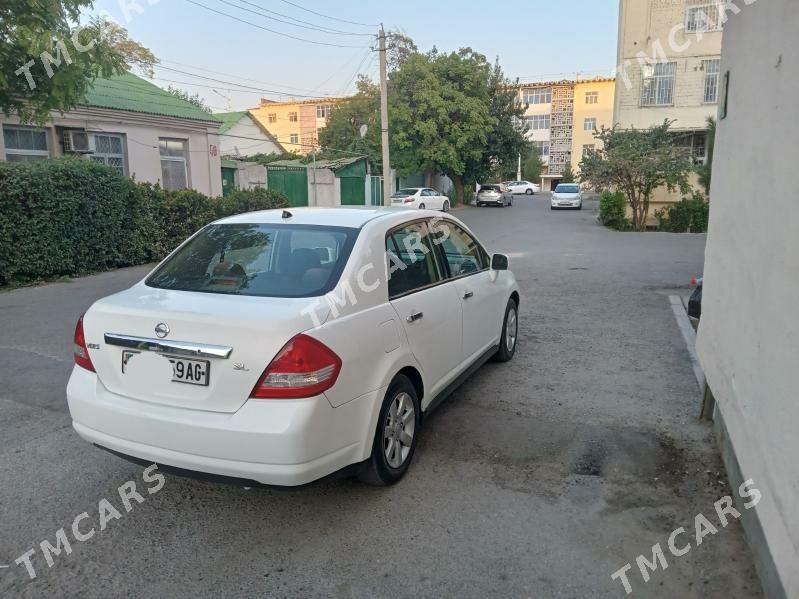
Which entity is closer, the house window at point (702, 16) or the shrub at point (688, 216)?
the shrub at point (688, 216)

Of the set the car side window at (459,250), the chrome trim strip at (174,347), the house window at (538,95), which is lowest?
the chrome trim strip at (174,347)

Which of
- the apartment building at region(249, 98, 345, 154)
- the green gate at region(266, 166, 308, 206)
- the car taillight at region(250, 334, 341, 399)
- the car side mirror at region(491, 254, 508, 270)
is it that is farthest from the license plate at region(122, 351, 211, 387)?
the apartment building at region(249, 98, 345, 154)

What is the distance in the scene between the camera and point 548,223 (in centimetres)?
2622

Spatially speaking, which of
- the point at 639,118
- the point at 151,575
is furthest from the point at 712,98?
the point at 151,575

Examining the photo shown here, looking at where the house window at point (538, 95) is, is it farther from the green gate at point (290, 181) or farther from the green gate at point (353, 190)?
the green gate at point (290, 181)

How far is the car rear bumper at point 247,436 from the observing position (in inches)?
112

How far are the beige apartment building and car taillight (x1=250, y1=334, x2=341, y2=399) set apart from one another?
24456 millimetres

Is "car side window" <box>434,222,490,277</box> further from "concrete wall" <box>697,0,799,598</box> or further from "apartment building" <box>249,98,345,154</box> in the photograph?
"apartment building" <box>249,98,345,154</box>

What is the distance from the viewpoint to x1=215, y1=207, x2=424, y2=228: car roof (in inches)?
155

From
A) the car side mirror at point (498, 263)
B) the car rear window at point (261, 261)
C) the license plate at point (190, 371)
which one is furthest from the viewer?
the car side mirror at point (498, 263)

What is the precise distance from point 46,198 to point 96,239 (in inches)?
53.8

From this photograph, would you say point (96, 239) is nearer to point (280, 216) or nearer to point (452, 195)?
point (280, 216)

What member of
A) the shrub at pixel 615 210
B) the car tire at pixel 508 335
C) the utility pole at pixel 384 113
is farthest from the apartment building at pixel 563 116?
the car tire at pixel 508 335

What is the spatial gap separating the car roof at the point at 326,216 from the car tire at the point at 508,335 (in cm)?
187
